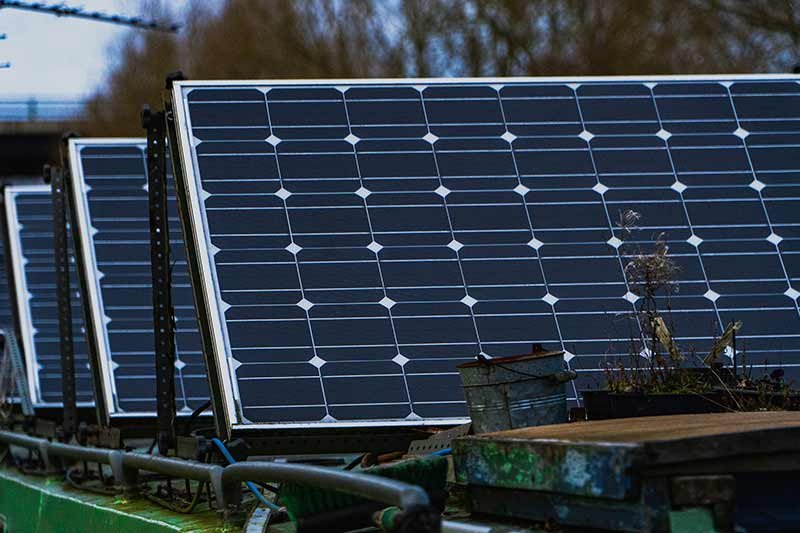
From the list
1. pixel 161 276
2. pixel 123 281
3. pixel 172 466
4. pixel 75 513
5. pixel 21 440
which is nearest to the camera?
pixel 172 466

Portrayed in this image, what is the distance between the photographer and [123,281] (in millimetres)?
14820

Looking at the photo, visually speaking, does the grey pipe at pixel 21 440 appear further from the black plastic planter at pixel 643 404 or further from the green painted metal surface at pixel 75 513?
the black plastic planter at pixel 643 404

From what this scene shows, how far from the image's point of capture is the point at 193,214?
10008mm

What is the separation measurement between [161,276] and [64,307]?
13.5 ft

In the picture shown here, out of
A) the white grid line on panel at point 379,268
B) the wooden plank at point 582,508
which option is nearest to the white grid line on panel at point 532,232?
the white grid line on panel at point 379,268

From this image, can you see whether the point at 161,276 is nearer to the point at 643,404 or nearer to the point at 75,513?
the point at 75,513

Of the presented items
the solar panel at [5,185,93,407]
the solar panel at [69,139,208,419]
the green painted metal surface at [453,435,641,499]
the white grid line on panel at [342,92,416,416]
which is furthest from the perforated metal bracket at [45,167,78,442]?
the green painted metal surface at [453,435,641,499]

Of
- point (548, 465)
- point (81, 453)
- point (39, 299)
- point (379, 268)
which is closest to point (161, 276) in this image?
point (81, 453)

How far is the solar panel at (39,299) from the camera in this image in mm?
18062

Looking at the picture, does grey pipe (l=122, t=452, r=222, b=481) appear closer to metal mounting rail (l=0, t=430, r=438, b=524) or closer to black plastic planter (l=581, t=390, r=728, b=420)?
metal mounting rail (l=0, t=430, r=438, b=524)

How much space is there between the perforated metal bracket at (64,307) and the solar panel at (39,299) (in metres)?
2.15

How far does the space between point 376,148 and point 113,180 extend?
18.4ft

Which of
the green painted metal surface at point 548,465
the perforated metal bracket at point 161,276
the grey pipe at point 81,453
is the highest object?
the perforated metal bracket at point 161,276

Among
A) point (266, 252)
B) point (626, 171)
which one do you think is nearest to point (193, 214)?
point (266, 252)
